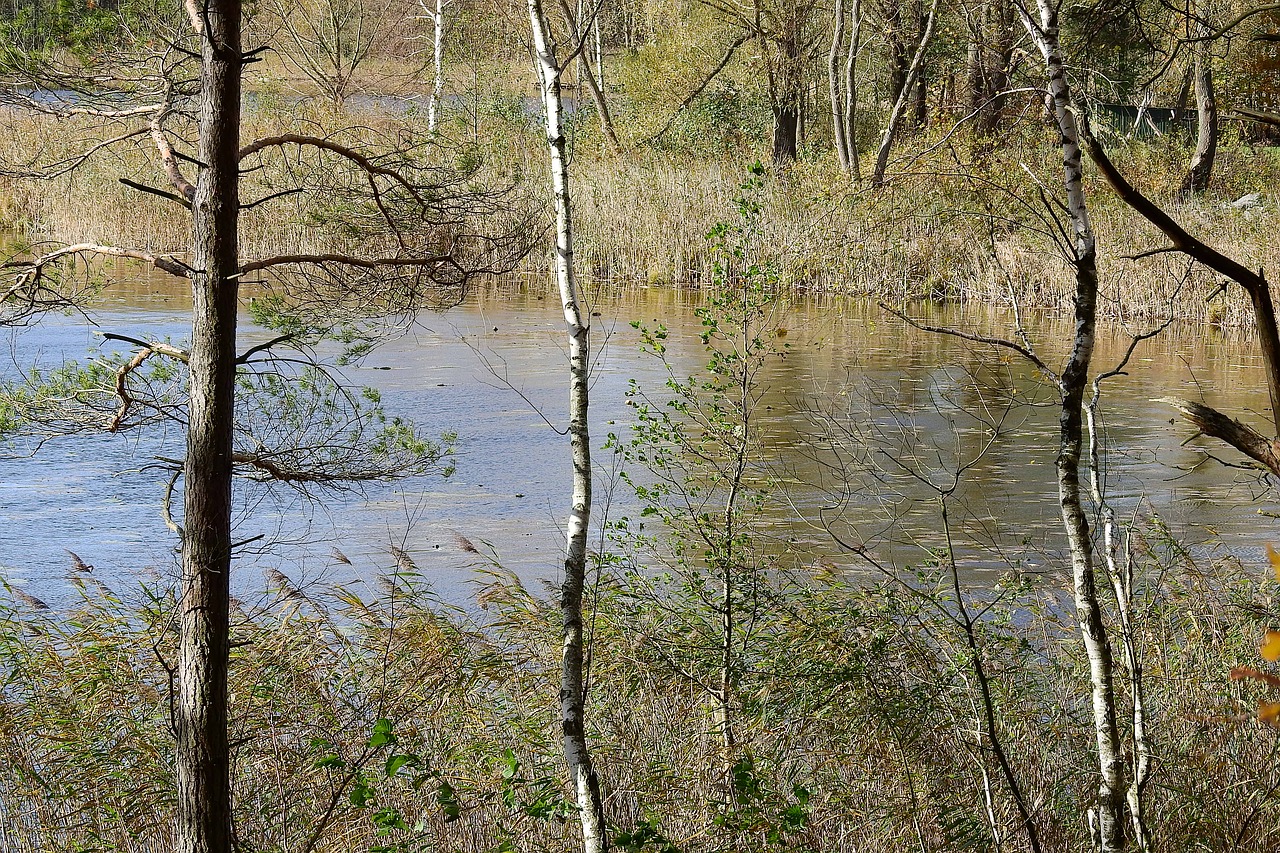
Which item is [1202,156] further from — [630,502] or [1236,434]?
[1236,434]

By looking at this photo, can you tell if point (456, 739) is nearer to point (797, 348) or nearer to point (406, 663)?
point (406, 663)

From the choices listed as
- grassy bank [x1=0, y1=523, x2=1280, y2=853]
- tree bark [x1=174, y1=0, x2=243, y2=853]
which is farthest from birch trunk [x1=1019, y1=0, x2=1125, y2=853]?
tree bark [x1=174, y1=0, x2=243, y2=853]

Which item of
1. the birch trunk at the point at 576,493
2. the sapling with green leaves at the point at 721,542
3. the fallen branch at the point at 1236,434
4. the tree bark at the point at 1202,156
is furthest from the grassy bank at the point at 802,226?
the fallen branch at the point at 1236,434

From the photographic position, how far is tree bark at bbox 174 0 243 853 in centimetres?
468

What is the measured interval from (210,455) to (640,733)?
2.30 m

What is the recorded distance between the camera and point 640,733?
590cm

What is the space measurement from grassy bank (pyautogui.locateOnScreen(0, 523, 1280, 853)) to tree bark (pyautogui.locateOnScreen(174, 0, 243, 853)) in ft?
0.97

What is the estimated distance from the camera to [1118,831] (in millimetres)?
3762

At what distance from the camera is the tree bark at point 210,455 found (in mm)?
4676

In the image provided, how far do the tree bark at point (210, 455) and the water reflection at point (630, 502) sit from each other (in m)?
0.46

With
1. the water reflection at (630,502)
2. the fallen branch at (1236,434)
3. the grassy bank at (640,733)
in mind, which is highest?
the fallen branch at (1236,434)

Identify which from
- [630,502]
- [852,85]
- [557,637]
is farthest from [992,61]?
[852,85]

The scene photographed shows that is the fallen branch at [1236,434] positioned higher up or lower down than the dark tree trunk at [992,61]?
lower down

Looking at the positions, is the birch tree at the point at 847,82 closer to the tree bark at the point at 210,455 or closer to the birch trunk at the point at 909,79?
the birch trunk at the point at 909,79
